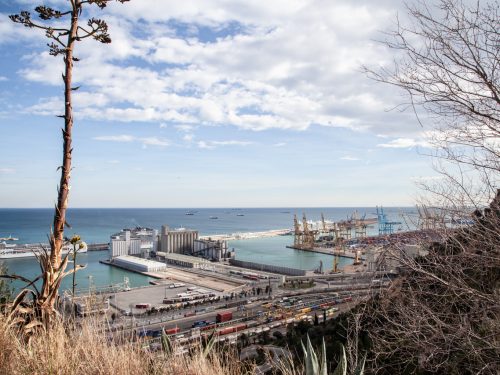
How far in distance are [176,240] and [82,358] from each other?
4372 cm

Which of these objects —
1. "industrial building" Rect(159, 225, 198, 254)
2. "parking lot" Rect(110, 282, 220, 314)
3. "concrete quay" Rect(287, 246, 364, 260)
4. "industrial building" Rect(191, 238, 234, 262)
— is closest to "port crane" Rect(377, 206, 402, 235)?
"concrete quay" Rect(287, 246, 364, 260)

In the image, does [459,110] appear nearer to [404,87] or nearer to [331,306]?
[404,87]

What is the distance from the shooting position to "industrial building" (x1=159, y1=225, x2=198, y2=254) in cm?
4384

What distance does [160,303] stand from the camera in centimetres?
2059

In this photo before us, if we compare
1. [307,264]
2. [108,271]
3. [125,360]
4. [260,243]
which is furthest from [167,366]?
[260,243]

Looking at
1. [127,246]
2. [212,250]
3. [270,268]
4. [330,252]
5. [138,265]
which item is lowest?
[330,252]

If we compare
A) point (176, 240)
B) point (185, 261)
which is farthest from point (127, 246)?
point (185, 261)

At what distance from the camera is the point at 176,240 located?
1761 inches

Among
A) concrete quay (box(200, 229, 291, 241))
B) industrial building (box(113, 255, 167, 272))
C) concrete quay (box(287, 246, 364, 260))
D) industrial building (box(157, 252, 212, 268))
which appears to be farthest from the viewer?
concrete quay (box(200, 229, 291, 241))

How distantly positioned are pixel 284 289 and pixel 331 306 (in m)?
7.13

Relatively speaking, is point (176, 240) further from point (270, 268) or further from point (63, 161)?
point (63, 161)

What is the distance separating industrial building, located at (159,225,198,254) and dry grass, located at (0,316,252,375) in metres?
42.6

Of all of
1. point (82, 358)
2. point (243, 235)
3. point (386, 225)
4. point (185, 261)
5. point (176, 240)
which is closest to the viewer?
point (82, 358)

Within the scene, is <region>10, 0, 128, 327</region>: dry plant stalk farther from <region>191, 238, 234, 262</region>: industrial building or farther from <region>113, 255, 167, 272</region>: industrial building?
<region>191, 238, 234, 262</region>: industrial building
